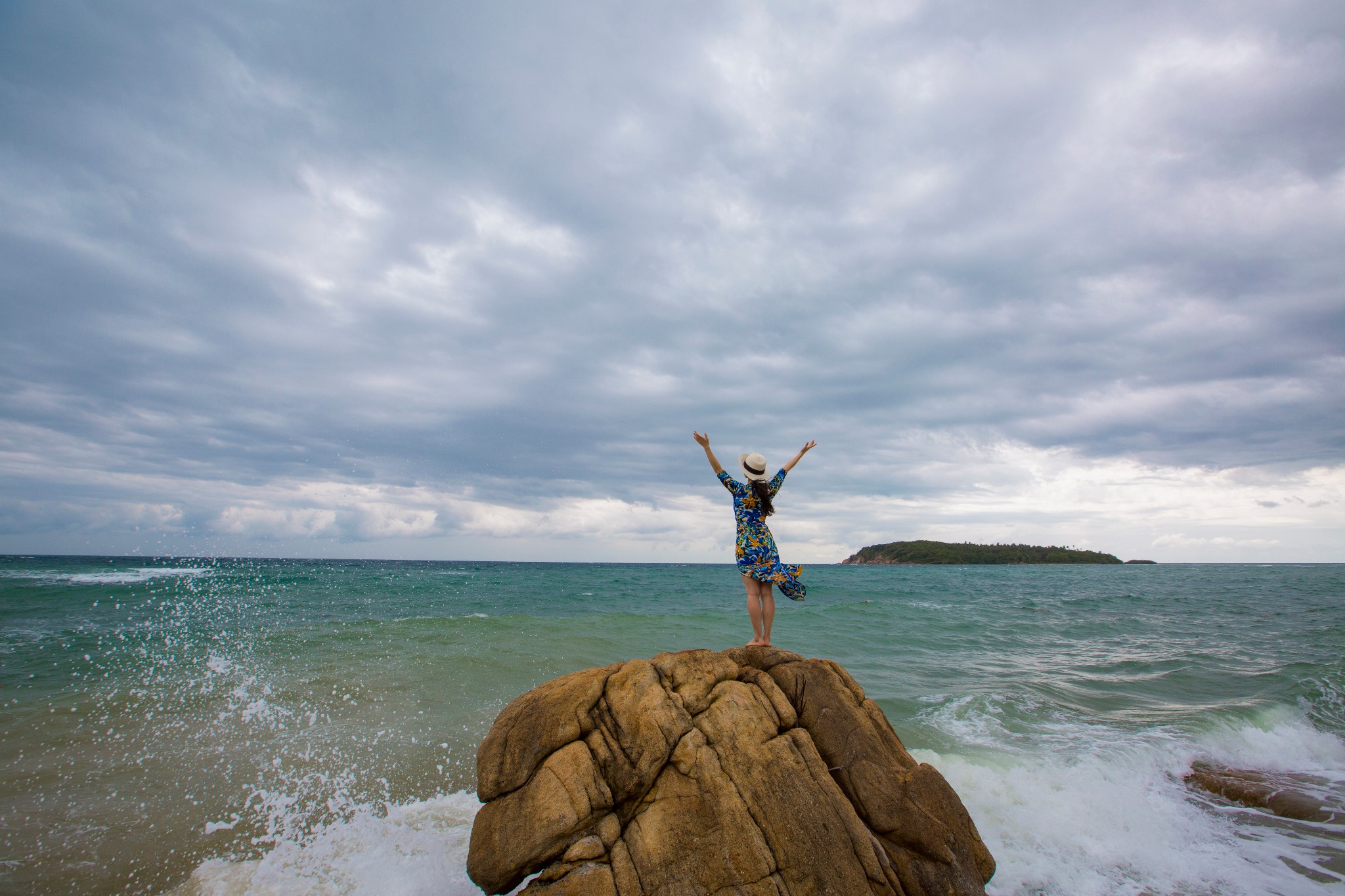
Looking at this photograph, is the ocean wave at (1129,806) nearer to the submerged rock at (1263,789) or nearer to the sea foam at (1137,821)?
the sea foam at (1137,821)

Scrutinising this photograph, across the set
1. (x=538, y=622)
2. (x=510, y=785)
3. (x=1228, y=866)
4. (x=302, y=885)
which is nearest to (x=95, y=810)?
(x=302, y=885)

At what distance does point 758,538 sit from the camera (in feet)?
23.5

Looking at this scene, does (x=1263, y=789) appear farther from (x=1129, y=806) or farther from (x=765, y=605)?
(x=765, y=605)

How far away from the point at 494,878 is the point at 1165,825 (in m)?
7.73

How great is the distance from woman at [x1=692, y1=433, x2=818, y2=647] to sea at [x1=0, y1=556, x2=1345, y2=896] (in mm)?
3477

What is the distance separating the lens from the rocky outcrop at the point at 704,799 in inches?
182

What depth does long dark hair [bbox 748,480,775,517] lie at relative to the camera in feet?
23.4

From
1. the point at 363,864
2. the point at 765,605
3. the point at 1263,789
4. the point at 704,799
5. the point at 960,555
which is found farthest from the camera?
the point at 960,555

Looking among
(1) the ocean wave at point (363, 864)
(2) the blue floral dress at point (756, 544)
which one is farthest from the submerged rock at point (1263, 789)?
(1) the ocean wave at point (363, 864)

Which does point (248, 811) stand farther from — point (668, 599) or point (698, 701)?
point (668, 599)

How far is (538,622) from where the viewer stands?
2045cm

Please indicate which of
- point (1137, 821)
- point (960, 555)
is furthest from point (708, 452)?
point (960, 555)

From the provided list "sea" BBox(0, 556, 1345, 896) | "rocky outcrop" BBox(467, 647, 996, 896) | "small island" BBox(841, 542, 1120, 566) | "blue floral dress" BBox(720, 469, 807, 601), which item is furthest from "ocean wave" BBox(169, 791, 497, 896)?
"small island" BBox(841, 542, 1120, 566)

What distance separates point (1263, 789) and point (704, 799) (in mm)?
8444
